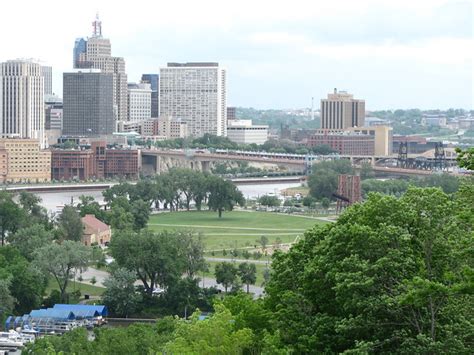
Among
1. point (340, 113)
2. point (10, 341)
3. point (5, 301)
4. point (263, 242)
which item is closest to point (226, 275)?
point (5, 301)

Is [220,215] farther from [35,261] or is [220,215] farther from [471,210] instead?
[471,210]

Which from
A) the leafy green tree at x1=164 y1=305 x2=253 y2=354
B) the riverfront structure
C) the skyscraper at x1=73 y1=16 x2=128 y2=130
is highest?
the skyscraper at x1=73 y1=16 x2=128 y2=130

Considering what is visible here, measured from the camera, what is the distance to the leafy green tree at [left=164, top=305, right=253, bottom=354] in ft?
67.0

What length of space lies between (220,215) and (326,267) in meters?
54.3

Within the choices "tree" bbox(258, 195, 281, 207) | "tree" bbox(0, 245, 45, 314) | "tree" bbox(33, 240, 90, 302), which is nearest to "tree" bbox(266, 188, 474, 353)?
"tree" bbox(0, 245, 45, 314)

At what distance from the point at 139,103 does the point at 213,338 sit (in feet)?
519

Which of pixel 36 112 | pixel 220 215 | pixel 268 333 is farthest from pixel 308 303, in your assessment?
pixel 36 112

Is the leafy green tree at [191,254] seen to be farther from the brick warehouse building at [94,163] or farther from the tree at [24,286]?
the brick warehouse building at [94,163]

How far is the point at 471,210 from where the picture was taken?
58.9ft

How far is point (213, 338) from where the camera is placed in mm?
20906

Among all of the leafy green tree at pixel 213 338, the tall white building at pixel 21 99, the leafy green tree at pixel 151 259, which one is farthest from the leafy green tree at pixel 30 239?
the tall white building at pixel 21 99

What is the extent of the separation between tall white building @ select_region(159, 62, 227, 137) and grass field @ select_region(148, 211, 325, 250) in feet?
298

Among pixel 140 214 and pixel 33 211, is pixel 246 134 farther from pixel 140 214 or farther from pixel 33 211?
pixel 33 211

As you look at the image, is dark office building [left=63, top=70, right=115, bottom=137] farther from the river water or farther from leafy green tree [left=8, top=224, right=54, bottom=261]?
leafy green tree [left=8, top=224, right=54, bottom=261]
